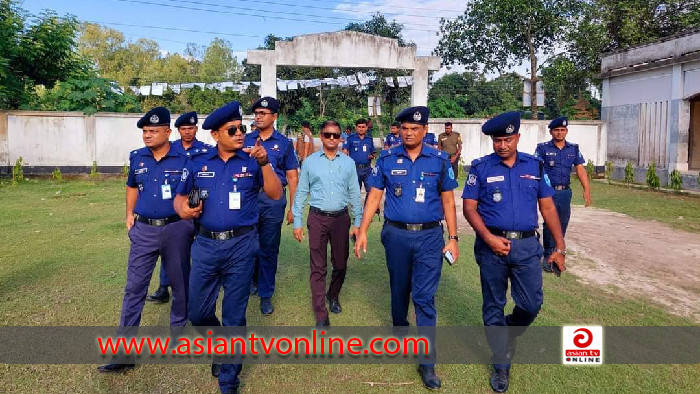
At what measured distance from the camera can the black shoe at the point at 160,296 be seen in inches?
202

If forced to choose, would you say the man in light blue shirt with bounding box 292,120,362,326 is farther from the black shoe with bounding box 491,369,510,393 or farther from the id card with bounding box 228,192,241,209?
the black shoe with bounding box 491,369,510,393

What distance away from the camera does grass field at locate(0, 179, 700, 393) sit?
3.41 m

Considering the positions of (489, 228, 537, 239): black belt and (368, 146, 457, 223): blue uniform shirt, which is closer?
(489, 228, 537, 239): black belt

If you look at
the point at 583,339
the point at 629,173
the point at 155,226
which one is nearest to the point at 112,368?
the point at 155,226

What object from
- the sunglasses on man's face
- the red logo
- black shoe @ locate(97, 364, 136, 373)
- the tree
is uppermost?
the tree

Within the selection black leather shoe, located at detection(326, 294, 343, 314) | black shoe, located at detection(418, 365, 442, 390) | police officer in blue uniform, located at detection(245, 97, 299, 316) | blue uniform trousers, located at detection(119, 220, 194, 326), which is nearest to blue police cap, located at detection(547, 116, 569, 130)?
police officer in blue uniform, located at detection(245, 97, 299, 316)

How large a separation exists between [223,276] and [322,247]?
1.35 meters

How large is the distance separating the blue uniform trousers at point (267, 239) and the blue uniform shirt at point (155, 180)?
1061 mm

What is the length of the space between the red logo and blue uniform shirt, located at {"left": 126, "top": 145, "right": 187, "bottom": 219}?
355cm

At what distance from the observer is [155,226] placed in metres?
3.89

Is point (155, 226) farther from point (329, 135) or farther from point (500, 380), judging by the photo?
point (500, 380)

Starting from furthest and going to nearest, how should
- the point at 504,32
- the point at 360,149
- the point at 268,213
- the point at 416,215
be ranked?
the point at 504,32, the point at 360,149, the point at 268,213, the point at 416,215

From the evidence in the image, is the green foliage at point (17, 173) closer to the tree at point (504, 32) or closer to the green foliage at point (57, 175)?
the green foliage at point (57, 175)

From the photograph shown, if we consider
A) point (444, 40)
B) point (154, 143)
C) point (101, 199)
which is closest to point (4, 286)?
point (154, 143)
